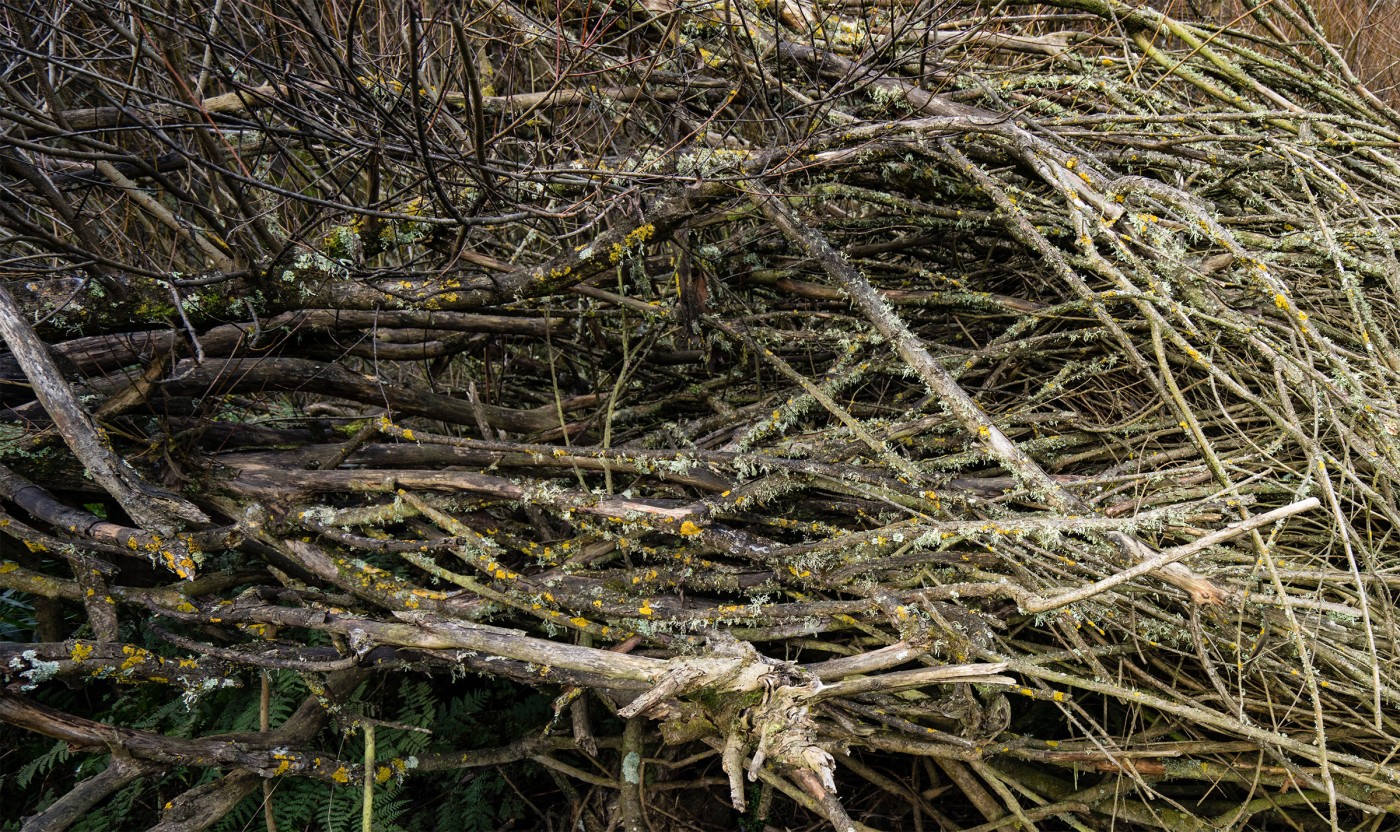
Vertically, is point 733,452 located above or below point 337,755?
above

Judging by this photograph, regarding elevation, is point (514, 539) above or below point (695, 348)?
below

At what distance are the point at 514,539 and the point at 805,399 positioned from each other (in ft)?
3.08

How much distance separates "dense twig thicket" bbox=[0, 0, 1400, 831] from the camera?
6.53 ft

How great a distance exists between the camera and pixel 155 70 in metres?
2.84

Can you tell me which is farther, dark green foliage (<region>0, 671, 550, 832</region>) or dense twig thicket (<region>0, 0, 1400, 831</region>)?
dark green foliage (<region>0, 671, 550, 832</region>)

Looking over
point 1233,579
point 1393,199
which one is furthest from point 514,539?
point 1393,199

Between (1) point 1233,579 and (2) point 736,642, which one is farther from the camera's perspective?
(1) point 1233,579

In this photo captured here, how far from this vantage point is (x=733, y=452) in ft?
8.10

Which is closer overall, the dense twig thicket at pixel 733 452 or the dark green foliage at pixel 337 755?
the dense twig thicket at pixel 733 452

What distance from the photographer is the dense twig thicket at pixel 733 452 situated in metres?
1.99

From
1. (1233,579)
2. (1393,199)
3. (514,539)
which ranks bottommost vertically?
(1233,579)

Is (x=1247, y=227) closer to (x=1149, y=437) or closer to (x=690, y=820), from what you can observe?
(x=1149, y=437)

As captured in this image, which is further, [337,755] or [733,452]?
[337,755]

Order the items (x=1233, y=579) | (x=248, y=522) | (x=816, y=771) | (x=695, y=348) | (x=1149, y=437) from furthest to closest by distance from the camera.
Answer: (x=695, y=348) < (x=1149, y=437) < (x=248, y=522) < (x=1233, y=579) < (x=816, y=771)
